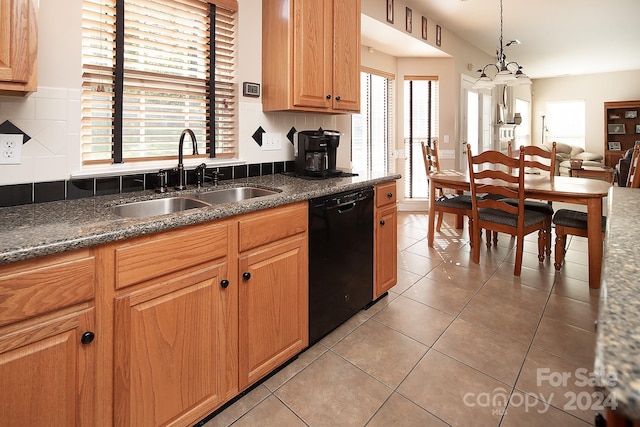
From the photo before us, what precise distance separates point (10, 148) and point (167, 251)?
33.4 inches

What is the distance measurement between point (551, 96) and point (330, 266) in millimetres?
10131

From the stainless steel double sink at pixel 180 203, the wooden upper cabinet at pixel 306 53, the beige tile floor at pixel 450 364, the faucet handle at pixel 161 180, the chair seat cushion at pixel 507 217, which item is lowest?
the beige tile floor at pixel 450 364

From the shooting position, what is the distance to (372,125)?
16.2 feet

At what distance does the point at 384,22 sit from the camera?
3797 millimetres

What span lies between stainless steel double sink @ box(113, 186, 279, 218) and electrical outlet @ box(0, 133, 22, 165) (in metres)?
0.43

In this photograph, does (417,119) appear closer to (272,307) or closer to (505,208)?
(505,208)

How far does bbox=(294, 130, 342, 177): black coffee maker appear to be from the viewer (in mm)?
2414

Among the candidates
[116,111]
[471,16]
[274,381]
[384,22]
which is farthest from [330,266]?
[471,16]

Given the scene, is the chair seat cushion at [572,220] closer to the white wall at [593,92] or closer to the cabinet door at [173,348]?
the cabinet door at [173,348]

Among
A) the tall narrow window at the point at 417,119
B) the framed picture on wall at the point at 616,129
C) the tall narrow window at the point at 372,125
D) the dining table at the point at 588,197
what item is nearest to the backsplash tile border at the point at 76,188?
the dining table at the point at 588,197

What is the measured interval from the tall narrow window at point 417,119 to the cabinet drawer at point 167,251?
4530 millimetres

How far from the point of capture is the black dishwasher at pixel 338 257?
1917mm

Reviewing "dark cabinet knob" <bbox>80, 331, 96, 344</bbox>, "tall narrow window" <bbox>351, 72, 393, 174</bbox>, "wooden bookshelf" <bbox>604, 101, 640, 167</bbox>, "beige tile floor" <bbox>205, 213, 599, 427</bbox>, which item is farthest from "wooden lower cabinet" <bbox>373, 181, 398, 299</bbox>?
"wooden bookshelf" <bbox>604, 101, 640, 167</bbox>

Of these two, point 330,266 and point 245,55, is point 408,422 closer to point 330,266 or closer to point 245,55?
point 330,266
